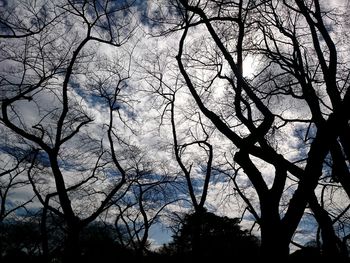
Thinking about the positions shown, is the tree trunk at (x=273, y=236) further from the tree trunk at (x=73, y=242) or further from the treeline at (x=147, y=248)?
the treeline at (x=147, y=248)

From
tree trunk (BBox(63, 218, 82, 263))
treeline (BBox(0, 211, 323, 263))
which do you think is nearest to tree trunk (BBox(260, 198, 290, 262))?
tree trunk (BBox(63, 218, 82, 263))

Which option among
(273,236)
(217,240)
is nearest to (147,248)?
(217,240)

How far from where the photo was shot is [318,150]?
14.2 ft

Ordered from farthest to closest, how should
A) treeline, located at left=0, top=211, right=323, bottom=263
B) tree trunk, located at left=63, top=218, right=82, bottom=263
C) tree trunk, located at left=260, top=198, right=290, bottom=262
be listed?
treeline, located at left=0, top=211, right=323, bottom=263 < tree trunk, located at left=63, top=218, right=82, bottom=263 < tree trunk, located at left=260, top=198, right=290, bottom=262

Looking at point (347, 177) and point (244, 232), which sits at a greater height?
point (244, 232)

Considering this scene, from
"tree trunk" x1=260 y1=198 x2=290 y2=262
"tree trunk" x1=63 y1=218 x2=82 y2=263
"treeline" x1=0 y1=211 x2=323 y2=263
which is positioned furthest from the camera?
"treeline" x1=0 y1=211 x2=323 y2=263

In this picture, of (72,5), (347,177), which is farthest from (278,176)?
(72,5)

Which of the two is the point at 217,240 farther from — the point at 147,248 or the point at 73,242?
the point at 73,242

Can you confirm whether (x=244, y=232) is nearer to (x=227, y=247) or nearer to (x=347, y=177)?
(x=227, y=247)

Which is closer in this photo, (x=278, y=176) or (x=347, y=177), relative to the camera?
(x=278, y=176)

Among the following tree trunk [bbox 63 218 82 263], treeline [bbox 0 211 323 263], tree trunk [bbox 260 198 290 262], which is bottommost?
tree trunk [bbox 260 198 290 262]

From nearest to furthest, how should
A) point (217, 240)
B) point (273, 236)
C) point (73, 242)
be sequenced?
point (273, 236), point (73, 242), point (217, 240)

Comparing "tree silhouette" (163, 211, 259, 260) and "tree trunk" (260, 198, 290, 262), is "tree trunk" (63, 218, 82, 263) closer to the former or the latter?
"tree trunk" (260, 198, 290, 262)

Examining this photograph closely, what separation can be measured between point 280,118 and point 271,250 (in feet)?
17.7
